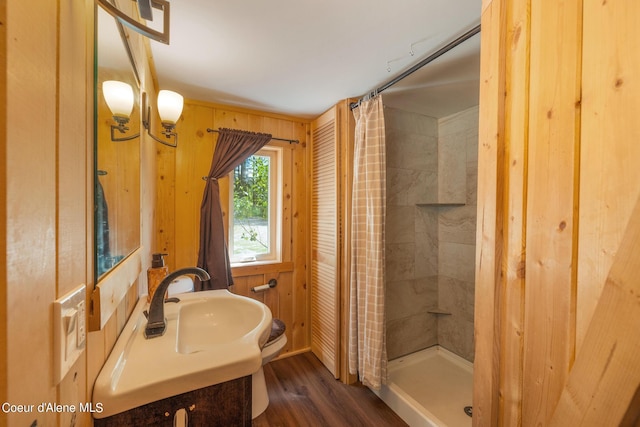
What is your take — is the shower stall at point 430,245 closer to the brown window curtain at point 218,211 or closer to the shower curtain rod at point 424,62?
the shower curtain rod at point 424,62

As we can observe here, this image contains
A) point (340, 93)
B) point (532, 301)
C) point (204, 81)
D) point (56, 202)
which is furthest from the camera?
point (340, 93)

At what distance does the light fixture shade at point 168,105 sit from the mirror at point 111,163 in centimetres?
32

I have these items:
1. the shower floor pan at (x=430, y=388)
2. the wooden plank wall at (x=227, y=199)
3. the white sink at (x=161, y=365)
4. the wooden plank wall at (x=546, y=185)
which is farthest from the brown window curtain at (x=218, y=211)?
the wooden plank wall at (x=546, y=185)

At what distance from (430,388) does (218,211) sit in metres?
2.15

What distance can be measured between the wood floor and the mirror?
151cm

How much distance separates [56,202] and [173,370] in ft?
1.68

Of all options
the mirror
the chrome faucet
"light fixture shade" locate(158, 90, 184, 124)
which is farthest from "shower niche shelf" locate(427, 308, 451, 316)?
"light fixture shade" locate(158, 90, 184, 124)

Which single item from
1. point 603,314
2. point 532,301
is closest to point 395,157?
point 532,301

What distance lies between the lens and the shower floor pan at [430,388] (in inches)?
64.6

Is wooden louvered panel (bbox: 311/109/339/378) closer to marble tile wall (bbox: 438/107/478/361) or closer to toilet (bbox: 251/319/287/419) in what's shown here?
toilet (bbox: 251/319/287/419)

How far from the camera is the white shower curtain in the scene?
1759mm

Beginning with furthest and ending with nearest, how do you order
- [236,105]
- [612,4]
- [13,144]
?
[236,105]
[612,4]
[13,144]

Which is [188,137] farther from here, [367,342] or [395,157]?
[367,342]

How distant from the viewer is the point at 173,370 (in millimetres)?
679
